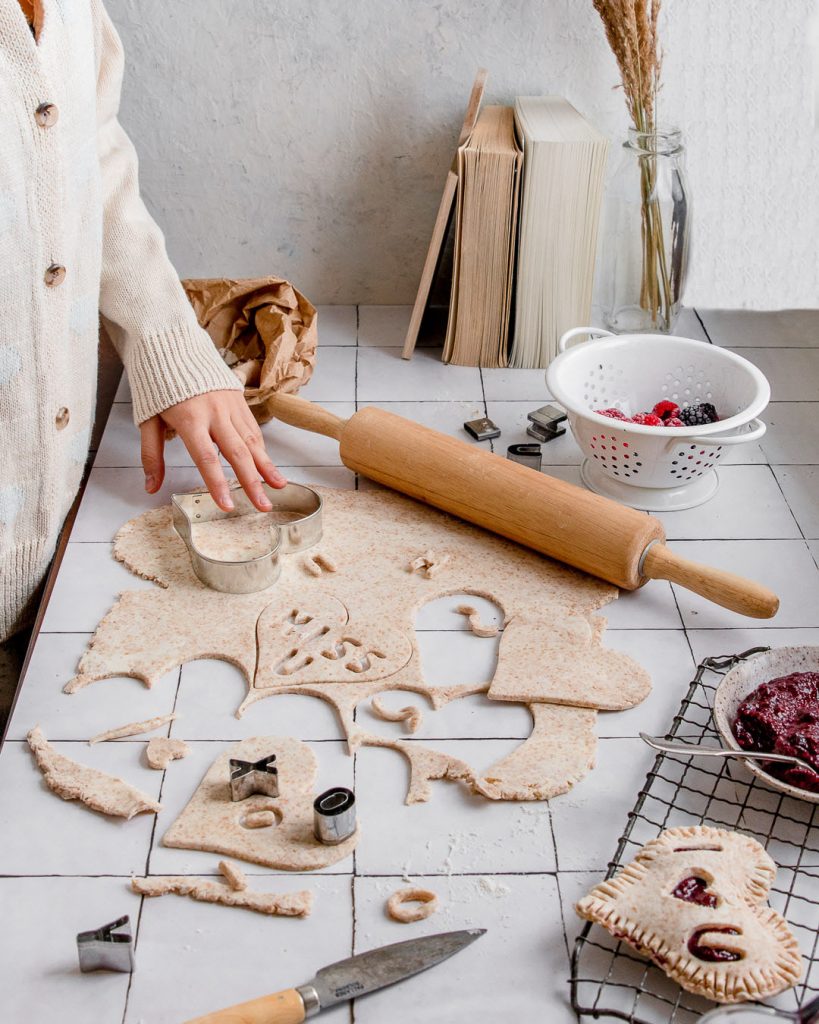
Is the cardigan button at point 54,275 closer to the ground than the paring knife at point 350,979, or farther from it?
farther from it

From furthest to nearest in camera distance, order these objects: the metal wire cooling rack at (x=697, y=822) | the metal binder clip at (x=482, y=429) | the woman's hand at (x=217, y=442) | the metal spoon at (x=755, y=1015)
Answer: the metal binder clip at (x=482, y=429) → the woman's hand at (x=217, y=442) → the metal wire cooling rack at (x=697, y=822) → the metal spoon at (x=755, y=1015)

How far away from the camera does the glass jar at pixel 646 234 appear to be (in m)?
1.45

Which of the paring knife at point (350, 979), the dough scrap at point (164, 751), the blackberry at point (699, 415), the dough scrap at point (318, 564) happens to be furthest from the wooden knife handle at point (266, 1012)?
the blackberry at point (699, 415)

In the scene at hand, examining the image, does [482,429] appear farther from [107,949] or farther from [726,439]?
[107,949]

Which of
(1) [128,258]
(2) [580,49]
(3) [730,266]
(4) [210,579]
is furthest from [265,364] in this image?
(3) [730,266]

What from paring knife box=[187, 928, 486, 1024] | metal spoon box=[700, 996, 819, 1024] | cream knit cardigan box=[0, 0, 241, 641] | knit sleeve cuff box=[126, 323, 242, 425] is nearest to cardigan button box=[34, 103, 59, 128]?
cream knit cardigan box=[0, 0, 241, 641]

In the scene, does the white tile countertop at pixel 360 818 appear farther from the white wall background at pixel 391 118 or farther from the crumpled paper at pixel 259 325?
the white wall background at pixel 391 118

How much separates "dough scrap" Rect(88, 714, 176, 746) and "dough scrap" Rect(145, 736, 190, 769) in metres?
0.02

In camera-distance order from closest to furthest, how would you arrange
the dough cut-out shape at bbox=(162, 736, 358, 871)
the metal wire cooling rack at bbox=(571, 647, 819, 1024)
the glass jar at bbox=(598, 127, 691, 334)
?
the metal wire cooling rack at bbox=(571, 647, 819, 1024)
the dough cut-out shape at bbox=(162, 736, 358, 871)
the glass jar at bbox=(598, 127, 691, 334)

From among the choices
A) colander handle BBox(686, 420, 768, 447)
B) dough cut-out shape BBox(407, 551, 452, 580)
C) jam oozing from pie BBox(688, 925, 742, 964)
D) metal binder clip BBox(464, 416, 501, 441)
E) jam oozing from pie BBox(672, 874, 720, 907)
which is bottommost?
jam oozing from pie BBox(688, 925, 742, 964)

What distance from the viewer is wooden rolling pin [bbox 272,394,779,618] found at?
1055 millimetres

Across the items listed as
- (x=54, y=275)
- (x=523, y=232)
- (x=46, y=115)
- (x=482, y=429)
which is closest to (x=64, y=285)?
(x=54, y=275)

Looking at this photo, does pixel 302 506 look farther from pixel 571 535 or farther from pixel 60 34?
pixel 60 34

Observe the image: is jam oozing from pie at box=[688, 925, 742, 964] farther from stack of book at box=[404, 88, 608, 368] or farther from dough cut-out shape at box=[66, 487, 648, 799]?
stack of book at box=[404, 88, 608, 368]
